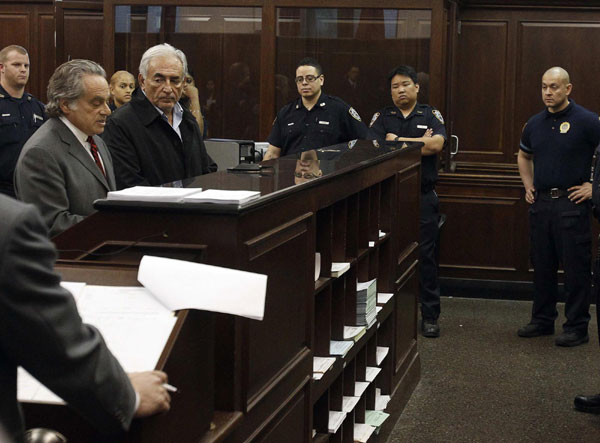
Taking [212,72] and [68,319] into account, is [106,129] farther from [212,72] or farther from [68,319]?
[212,72]

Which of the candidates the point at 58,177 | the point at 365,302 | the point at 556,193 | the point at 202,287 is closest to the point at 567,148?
the point at 556,193

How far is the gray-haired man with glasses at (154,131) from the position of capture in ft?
12.3

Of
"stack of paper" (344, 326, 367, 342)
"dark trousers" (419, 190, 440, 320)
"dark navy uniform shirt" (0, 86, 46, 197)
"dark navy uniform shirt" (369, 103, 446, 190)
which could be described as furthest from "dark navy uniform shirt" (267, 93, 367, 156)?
"stack of paper" (344, 326, 367, 342)

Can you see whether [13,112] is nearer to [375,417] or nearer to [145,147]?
[145,147]

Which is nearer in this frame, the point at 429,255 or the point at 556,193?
the point at 556,193

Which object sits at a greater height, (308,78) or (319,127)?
(308,78)

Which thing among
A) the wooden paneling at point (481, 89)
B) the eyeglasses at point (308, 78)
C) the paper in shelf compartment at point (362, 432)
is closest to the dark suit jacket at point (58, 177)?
the paper in shelf compartment at point (362, 432)

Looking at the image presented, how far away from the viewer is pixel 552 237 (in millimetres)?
6309

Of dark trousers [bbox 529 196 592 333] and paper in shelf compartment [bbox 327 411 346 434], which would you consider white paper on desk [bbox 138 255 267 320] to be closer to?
paper in shelf compartment [bbox 327 411 346 434]

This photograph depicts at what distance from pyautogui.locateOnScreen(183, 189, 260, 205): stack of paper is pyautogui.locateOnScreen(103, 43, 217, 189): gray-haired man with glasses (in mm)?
1362

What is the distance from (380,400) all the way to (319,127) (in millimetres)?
2489

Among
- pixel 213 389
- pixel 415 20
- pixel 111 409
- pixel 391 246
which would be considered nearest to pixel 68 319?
pixel 111 409

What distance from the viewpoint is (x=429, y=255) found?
6312 mm

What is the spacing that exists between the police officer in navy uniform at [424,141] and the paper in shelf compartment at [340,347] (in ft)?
8.63
